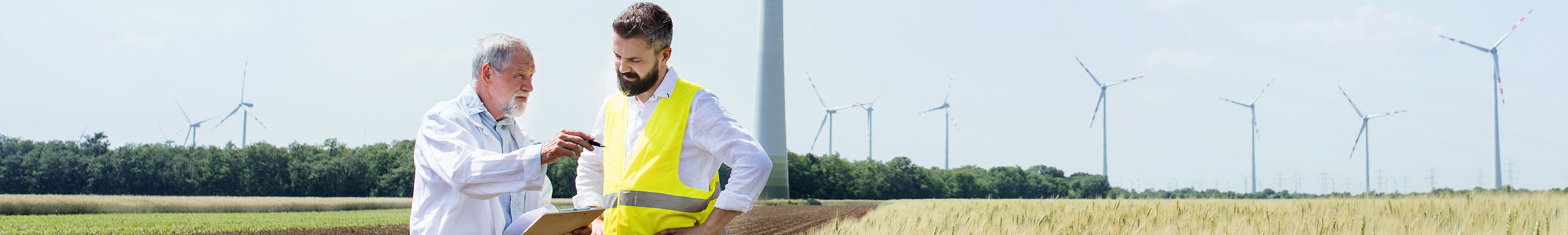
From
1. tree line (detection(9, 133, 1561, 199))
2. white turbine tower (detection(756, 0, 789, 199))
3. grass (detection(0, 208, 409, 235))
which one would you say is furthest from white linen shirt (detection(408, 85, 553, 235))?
tree line (detection(9, 133, 1561, 199))

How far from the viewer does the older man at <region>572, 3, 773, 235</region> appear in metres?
3.52

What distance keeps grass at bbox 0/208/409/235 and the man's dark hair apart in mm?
30774

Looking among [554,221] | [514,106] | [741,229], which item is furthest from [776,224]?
[554,221]

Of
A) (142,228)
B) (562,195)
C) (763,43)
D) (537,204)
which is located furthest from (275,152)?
(537,204)

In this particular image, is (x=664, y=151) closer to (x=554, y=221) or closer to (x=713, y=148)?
(x=713, y=148)

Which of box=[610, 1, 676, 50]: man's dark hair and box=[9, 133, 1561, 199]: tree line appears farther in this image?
box=[9, 133, 1561, 199]: tree line

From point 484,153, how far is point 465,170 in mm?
84

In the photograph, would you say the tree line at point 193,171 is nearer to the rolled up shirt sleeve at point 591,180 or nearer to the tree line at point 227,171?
the tree line at point 227,171

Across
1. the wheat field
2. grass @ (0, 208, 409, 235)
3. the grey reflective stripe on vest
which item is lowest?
grass @ (0, 208, 409, 235)

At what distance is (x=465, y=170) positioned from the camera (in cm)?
323

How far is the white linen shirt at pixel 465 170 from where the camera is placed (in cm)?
321

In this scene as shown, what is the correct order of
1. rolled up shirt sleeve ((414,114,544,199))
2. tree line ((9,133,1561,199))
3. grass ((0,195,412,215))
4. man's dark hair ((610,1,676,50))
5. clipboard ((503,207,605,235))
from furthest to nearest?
tree line ((9,133,1561,199)) → grass ((0,195,412,215)) → man's dark hair ((610,1,676,50)) → clipboard ((503,207,605,235)) → rolled up shirt sleeve ((414,114,544,199))

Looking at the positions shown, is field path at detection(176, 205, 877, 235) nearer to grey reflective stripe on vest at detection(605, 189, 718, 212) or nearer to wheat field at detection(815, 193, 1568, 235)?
wheat field at detection(815, 193, 1568, 235)

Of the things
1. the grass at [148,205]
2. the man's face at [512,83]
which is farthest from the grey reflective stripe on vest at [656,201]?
the grass at [148,205]
